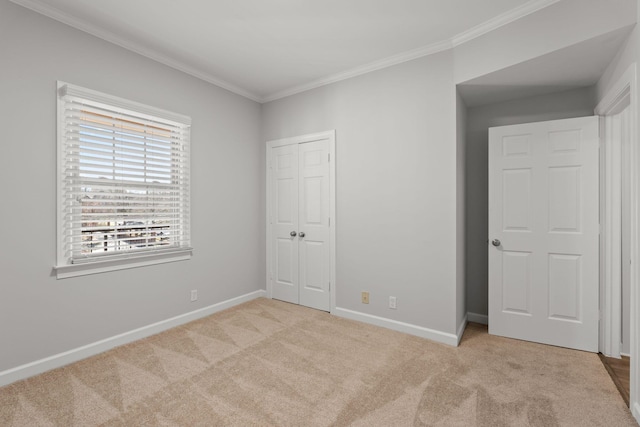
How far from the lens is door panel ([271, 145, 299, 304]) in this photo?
388 centimetres

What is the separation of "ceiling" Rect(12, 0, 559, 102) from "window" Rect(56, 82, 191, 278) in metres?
0.58

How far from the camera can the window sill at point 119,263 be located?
2420 millimetres

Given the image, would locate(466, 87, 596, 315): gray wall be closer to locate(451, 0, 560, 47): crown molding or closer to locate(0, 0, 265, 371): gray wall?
locate(451, 0, 560, 47): crown molding

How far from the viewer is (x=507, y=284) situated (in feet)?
9.65

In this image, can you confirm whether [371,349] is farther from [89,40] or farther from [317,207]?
[89,40]

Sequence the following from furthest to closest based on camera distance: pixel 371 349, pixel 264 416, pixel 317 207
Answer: pixel 317 207
pixel 371 349
pixel 264 416

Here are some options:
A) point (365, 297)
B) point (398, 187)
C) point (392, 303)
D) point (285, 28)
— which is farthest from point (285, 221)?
point (285, 28)

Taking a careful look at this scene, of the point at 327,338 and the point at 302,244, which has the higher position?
the point at 302,244

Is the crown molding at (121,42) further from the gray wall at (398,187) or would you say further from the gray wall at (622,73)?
the gray wall at (622,73)

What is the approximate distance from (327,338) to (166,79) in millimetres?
3023

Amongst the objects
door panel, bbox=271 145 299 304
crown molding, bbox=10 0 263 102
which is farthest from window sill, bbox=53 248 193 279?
crown molding, bbox=10 0 263 102

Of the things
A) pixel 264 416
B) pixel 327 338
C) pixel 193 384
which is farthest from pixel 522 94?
pixel 193 384

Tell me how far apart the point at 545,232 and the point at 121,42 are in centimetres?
417

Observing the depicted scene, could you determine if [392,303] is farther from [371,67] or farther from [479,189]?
[371,67]
